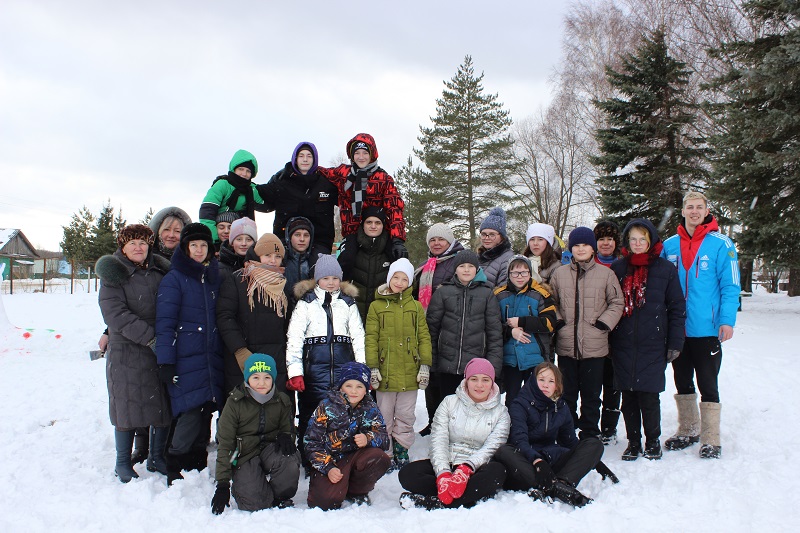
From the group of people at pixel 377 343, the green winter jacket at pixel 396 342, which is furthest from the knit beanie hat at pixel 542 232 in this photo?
the green winter jacket at pixel 396 342

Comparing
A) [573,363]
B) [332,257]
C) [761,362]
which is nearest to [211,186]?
[332,257]

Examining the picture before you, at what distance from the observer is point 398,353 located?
4.40 m

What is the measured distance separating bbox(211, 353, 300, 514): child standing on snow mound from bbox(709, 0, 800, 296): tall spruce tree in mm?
10135

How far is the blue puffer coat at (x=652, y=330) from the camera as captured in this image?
4363mm

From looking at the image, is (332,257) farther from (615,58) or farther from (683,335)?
(615,58)

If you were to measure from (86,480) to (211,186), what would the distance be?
9.12 ft

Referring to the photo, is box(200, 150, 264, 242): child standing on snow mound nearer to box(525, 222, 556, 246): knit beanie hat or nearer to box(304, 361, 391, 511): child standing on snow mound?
box(304, 361, 391, 511): child standing on snow mound

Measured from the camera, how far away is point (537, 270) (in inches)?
213

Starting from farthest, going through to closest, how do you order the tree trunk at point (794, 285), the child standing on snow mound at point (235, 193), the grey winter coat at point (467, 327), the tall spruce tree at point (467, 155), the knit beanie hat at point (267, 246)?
the tall spruce tree at point (467, 155), the tree trunk at point (794, 285), the child standing on snow mound at point (235, 193), the grey winter coat at point (467, 327), the knit beanie hat at point (267, 246)

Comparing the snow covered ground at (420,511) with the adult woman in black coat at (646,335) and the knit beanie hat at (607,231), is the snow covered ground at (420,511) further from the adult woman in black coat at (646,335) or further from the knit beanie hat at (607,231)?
the knit beanie hat at (607,231)

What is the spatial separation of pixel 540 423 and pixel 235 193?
358 centimetres

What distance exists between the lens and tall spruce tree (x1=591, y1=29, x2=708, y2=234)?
49.1 ft

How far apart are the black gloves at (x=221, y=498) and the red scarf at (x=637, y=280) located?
3499 mm

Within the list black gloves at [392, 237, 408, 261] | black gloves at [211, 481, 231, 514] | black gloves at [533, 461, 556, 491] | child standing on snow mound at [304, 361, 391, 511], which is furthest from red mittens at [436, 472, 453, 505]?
black gloves at [392, 237, 408, 261]
